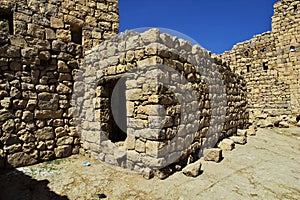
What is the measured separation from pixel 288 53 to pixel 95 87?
9.48 meters

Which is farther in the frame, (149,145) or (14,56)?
(14,56)

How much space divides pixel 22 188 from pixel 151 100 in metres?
2.45

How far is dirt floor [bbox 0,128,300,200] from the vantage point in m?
2.89

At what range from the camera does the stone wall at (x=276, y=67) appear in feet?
30.3

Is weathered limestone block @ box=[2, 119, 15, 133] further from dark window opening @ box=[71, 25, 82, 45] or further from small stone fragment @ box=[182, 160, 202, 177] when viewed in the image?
small stone fragment @ box=[182, 160, 202, 177]

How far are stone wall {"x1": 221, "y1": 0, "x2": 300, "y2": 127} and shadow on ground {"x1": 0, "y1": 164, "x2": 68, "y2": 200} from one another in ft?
25.8

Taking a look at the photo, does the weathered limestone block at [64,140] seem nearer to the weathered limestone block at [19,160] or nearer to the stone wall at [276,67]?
the weathered limestone block at [19,160]

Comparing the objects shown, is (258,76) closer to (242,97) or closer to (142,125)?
(242,97)

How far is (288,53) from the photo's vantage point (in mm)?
9523

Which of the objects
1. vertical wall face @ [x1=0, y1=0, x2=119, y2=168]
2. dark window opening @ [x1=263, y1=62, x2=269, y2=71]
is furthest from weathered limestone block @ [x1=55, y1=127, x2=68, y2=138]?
dark window opening @ [x1=263, y1=62, x2=269, y2=71]

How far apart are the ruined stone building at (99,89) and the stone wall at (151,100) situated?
2 cm

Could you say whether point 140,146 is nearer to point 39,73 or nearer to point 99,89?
point 99,89

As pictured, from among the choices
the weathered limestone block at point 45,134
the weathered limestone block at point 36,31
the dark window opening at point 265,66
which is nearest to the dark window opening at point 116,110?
the weathered limestone block at point 45,134

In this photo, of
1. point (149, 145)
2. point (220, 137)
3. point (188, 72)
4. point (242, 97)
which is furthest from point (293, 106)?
point (149, 145)
